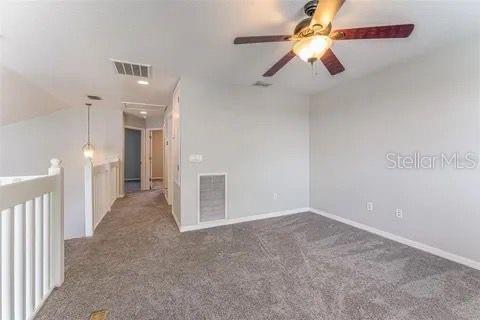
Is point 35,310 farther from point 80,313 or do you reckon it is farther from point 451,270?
point 451,270

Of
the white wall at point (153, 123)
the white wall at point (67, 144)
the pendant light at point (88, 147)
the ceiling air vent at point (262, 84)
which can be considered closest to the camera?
the ceiling air vent at point (262, 84)

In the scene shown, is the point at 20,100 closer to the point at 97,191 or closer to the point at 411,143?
the point at 97,191

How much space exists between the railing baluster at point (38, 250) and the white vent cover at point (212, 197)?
1983 millimetres

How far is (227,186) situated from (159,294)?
6.64ft

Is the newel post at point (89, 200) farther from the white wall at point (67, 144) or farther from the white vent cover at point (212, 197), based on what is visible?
the white wall at point (67, 144)

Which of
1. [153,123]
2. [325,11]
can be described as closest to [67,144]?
[153,123]

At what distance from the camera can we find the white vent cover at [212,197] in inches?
139

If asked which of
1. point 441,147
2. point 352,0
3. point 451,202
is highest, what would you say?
point 352,0

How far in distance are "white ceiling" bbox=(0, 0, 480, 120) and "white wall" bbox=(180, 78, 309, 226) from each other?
42cm

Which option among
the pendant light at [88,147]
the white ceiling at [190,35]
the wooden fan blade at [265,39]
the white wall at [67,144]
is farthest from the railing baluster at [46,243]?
the pendant light at [88,147]

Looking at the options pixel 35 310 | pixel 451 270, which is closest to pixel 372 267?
pixel 451 270

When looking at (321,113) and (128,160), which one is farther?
(128,160)

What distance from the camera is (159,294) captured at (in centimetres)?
189

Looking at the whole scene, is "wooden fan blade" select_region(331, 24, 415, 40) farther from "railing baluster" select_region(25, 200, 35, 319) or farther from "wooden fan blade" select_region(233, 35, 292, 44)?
"railing baluster" select_region(25, 200, 35, 319)
